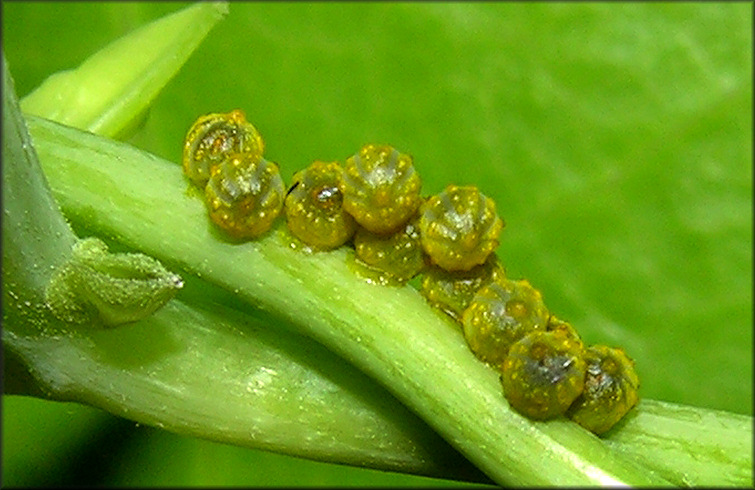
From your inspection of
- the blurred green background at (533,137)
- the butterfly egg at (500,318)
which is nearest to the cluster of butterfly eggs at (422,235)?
the butterfly egg at (500,318)

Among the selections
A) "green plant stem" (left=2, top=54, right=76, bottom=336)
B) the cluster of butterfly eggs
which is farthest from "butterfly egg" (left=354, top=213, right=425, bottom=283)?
"green plant stem" (left=2, top=54, right=76, bottom=336)

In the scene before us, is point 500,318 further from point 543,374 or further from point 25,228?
point 25,228

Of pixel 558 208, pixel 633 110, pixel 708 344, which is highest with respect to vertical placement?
pixel 633 110

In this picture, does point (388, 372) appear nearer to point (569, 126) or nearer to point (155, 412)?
point (155, 412)

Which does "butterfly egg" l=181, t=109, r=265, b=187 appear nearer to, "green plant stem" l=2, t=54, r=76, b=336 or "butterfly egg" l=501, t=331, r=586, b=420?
"green plant stem" l=2, t=54, r=76, b=336

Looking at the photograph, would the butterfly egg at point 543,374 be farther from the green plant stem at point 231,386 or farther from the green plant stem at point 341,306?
the green plant stem at point 231,386

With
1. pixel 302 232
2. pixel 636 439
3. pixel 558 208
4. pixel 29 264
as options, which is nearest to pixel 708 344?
pixel 558 208

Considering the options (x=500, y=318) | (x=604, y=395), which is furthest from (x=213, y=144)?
(x=604, y=395)
